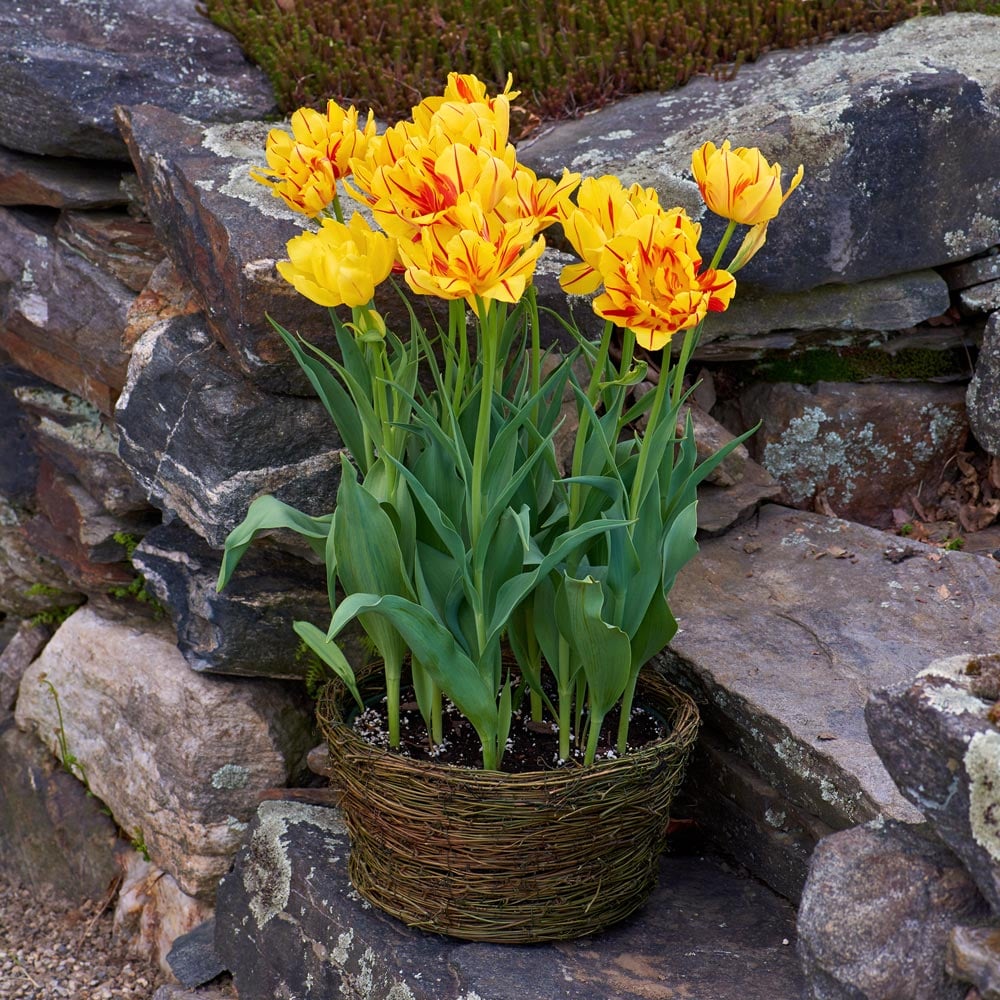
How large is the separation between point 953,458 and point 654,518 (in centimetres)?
164

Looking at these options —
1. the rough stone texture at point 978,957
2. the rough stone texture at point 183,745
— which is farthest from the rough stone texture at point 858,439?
the rough stone texture at point 978,957

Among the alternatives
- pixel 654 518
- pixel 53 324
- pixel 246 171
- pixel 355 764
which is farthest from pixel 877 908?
pixel 53 324

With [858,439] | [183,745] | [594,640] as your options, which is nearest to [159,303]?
[183,745]

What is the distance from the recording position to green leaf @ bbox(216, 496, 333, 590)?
7.06 ft

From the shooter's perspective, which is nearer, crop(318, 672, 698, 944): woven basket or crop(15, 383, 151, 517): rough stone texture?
crop(318, 672, 698, 944): woven basket

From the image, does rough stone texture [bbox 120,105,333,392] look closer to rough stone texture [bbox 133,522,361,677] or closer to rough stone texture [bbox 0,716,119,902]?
rough stone texture [bbox 133,522,361,677]

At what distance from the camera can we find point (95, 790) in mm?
3662

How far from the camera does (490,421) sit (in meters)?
2.23

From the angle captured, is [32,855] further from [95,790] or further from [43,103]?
[43,103]

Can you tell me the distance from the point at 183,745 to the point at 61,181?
166cm

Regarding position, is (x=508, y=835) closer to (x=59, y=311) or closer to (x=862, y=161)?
(x=862, y=161)

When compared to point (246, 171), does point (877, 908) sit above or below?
below

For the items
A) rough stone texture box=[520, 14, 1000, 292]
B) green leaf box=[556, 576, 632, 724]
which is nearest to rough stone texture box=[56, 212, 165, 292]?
rough stone texture box=[520, 14, 1000, 292]

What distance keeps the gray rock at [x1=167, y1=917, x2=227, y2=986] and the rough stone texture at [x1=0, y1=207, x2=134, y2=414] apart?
1.48m
